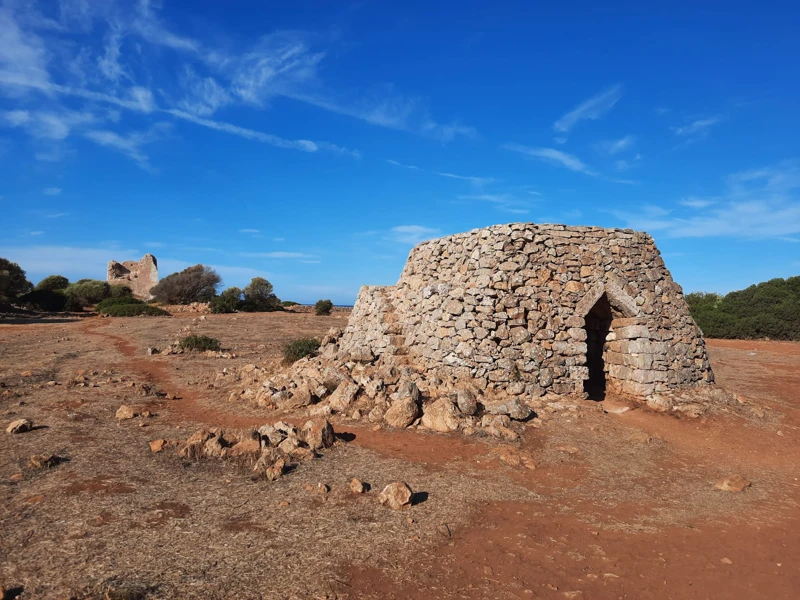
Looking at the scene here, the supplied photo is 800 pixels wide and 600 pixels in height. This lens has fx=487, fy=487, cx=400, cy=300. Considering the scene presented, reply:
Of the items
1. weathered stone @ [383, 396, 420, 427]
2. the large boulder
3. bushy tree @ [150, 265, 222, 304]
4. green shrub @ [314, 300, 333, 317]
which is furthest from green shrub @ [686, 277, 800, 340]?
bushy tree @ [150, 265, 222, 304]

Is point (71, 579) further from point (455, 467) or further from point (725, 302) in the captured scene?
point (725, 302)

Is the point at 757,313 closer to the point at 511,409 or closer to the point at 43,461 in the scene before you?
the point at 511,409

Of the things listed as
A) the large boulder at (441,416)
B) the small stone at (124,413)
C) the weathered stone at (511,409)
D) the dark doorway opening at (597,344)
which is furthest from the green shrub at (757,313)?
the small stone at (124,413)

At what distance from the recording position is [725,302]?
103 ft

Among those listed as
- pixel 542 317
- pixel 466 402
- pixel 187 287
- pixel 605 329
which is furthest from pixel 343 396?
pixel 187 287

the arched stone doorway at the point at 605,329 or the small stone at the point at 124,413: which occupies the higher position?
the arched stone doorway at the point at 605,329

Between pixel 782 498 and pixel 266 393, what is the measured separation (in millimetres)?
8173

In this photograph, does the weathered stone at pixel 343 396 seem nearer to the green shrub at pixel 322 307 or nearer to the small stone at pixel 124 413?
the small stone at pixel 124 413

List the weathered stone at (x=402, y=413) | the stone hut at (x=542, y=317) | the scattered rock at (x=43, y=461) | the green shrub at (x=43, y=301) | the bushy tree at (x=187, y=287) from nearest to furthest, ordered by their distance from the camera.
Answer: the scattered rock at (x=43, y=461) < the weathered stone at (x=402, y=413) < the stone hut at (x=542, y=317) < the green shrub at (x=43, y=301) < the bushy tree at (x=187, y=287)

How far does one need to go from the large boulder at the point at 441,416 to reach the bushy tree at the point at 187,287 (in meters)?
34.4

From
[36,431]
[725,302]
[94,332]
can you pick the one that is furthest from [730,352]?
[94,332]

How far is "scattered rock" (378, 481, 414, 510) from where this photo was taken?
203 inches

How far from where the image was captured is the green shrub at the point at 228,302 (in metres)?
31.5

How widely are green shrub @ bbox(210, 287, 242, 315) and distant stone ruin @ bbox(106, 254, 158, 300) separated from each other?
11.1 meters
